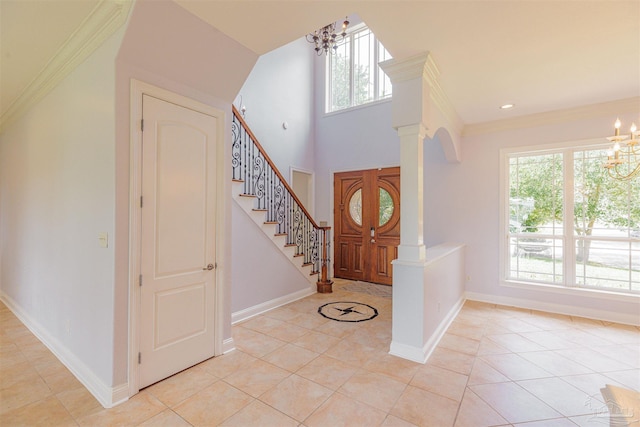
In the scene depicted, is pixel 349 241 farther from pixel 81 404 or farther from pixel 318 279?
pixel 81 404

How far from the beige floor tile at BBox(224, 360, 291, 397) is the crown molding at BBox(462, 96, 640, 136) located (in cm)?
442

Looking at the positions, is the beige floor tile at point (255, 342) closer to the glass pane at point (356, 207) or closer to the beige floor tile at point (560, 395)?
the beige floor tile at point (560, 395)

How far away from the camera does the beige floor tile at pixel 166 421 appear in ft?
5.97

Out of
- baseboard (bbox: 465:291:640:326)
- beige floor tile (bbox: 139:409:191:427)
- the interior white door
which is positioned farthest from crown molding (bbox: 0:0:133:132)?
baseboard (bbox: 465:291:640:326)

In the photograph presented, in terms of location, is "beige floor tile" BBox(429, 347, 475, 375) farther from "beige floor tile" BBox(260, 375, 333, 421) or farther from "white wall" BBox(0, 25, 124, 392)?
"white wall" BBox(0, 25, 124, 392)

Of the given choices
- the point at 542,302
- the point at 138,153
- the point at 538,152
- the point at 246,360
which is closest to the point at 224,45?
the point at 138,153

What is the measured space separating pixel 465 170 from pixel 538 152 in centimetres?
98

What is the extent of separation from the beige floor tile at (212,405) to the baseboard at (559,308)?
3.94 metres

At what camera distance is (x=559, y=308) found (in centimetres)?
397

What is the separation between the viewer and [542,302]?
13.4 ft

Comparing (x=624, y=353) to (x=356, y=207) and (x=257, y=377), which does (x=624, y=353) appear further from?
(x=356, y=207)

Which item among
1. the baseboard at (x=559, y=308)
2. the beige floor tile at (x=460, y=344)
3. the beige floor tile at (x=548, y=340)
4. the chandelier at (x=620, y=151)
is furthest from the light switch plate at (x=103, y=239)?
the baseboard at (x=559, y=308)

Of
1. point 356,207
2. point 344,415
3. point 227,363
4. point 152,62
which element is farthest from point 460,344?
point 152,62

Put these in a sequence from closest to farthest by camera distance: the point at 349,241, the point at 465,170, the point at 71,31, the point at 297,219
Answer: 1. the point at 71,31
2. the point at 465,170
3. the point at 297,219
4. the point at 349,241
